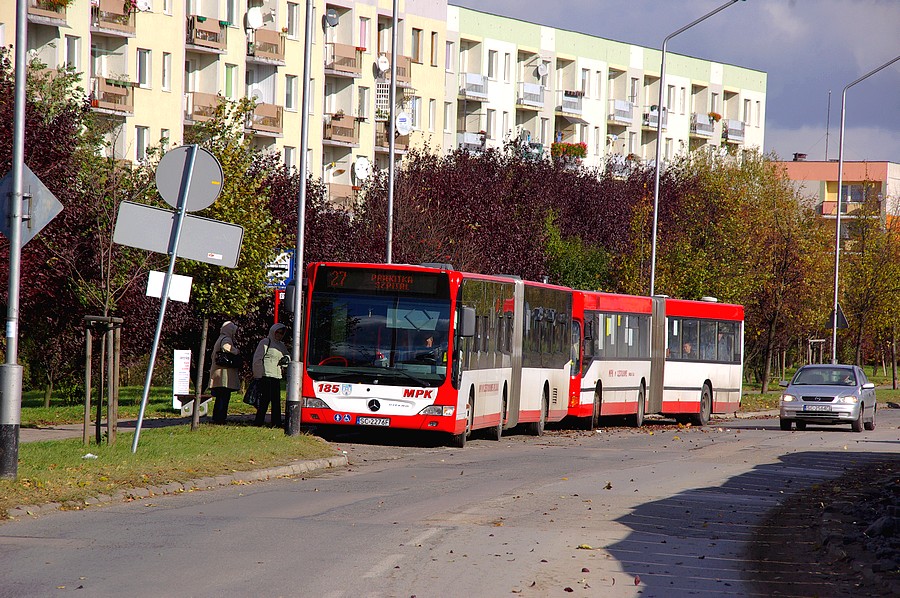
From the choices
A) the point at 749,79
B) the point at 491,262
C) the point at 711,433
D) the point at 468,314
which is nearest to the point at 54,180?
the point at 468,314

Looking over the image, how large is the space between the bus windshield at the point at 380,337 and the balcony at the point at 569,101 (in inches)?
2600

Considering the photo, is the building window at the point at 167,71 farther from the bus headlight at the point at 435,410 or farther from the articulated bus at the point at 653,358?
the bus headlight at the point at 435,410

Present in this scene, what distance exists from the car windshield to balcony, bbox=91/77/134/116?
2954cm

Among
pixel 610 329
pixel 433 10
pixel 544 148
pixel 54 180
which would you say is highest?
pixel 433 10

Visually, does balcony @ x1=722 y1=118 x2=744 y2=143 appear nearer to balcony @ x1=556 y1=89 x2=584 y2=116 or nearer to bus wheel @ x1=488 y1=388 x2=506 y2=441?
balcony @ x1=556 y1=89 x2=584 y2=116

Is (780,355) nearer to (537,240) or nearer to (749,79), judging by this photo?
(537,240)

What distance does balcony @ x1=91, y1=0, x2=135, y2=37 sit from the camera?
5509cm

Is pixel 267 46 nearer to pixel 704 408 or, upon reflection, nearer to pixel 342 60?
pixel 342 60

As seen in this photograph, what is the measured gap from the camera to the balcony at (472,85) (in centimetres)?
8125

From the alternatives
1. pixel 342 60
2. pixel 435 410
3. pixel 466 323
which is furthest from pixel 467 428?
pixel 342 60

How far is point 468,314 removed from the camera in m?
23.8

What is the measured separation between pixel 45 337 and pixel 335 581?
79.9 feet

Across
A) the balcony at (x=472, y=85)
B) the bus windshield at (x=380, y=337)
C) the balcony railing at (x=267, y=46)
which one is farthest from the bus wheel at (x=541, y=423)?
the balcony at (x=472, y=85)

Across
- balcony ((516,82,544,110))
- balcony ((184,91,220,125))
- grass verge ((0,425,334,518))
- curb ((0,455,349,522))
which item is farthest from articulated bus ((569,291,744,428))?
balcony ((516,82,544,110))
